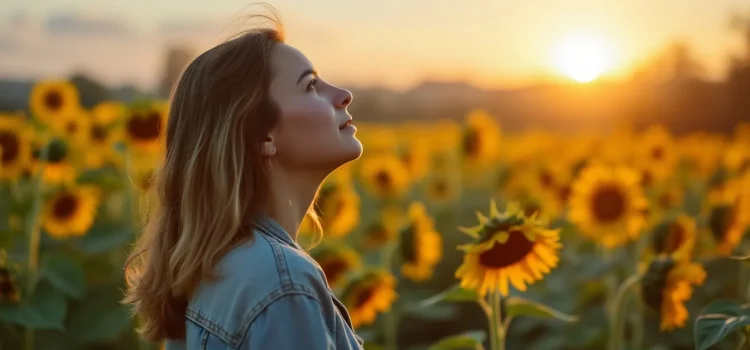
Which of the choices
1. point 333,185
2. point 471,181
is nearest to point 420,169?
point 333,185

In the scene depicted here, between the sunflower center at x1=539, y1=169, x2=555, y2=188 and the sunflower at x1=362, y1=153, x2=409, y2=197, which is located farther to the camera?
the sunflower at x1=362, y1=153, x2=409, y2=197

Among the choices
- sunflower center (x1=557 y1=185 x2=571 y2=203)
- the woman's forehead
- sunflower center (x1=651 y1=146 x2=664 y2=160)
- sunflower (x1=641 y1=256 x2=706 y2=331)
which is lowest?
sunflower center (x1=557 y1=185 x2=571 y2=203)

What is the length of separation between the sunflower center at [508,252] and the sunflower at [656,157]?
3.87 m

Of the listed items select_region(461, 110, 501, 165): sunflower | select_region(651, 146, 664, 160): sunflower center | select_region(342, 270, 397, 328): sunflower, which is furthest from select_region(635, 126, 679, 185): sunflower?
select_region(342, 270, 397, 328): sunflower

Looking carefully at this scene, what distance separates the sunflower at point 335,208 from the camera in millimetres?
5250

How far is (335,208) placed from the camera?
17.5 ft

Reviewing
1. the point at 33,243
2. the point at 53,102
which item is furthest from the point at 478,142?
the point at 33,243

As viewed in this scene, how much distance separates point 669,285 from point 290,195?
141 centimetres

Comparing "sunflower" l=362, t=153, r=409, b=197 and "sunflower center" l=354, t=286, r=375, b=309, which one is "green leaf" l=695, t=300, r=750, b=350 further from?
"sunflower" l=362, t=153, r=409, b=197

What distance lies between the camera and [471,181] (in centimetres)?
1136

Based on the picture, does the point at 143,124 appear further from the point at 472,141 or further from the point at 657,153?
the point at 657,153

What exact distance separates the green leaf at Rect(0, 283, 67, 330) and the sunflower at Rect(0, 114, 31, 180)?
1214mm

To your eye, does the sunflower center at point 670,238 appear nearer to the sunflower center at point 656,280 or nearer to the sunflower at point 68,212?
the sunflower center at point 656,280

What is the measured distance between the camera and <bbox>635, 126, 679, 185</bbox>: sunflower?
21.6 ft
